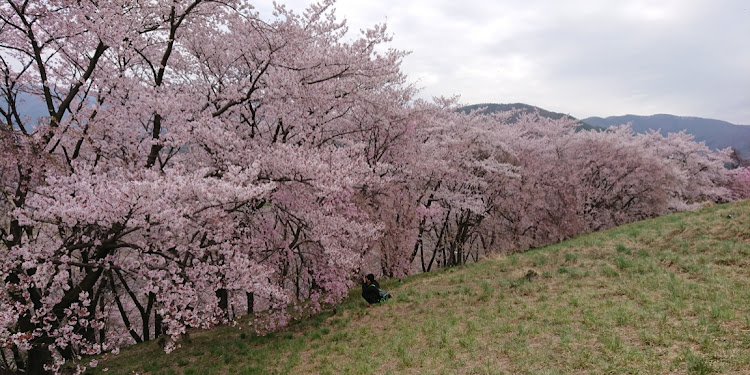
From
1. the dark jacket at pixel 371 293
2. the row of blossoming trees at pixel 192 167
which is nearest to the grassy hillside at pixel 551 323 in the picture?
the dark jacket at pixel 371 293

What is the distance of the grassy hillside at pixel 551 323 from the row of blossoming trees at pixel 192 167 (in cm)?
171

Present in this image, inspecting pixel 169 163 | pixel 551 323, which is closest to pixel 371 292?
pixel 551 323

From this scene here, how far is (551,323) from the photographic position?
8461 millimetres

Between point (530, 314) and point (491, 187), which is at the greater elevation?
point (491, 187)

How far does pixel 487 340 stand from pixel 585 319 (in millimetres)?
2257

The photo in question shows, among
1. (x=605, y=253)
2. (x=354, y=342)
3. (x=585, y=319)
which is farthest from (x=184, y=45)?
(x=605, y=253)

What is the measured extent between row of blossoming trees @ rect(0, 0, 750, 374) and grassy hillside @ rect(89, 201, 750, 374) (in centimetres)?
171

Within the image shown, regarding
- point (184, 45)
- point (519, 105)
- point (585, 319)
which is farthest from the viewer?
point (519, 105)

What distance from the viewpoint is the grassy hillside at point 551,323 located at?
6.53 metres

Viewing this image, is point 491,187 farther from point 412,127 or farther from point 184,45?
point 184,45

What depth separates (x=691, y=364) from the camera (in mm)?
5527

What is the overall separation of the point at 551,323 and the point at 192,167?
12.0 meters

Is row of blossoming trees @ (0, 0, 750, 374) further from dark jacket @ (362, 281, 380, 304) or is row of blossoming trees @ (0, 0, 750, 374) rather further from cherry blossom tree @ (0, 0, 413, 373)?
dark jacket @ (362, 281, 380, 304)

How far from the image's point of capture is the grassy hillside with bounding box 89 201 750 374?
6531mm
